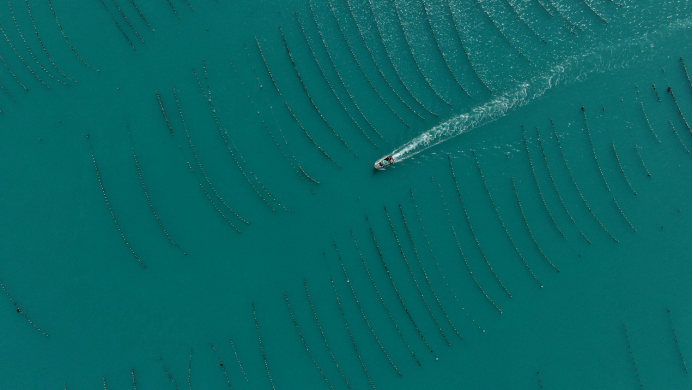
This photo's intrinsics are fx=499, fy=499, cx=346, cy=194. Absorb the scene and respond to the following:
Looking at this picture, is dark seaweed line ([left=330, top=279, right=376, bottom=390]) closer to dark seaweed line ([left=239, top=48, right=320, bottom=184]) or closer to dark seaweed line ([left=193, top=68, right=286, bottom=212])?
dark seaweed line ([left=193, top=68, right=286, bottom=212])

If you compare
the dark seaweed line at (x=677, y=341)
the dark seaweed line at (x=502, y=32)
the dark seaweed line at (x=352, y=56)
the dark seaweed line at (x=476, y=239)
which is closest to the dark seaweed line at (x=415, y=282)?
the dark seaweed line at (x=476, y=239)

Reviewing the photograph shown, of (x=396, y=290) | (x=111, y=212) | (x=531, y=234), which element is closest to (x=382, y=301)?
(x=396, y=290)

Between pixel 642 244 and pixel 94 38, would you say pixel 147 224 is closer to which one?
pixel 94 38

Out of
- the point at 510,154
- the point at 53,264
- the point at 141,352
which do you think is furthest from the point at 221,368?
the point at 510,154

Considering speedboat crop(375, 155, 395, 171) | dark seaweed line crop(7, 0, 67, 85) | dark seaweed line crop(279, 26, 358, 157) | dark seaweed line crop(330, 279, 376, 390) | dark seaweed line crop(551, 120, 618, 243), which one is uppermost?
dark seaweed line crop(7, 0, 67, 85)

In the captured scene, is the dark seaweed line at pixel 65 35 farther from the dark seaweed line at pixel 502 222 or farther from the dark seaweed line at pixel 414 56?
the dark seaweed line at pixel 502 222

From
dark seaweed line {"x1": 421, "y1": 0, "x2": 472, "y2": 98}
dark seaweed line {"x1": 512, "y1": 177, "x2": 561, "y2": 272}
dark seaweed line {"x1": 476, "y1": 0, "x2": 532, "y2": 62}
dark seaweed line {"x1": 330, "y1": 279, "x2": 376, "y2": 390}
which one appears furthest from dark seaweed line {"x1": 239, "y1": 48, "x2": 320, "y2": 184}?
dark seaweed line {"x1": 476, "y1": 0, "x2": 532, "y2": 62}

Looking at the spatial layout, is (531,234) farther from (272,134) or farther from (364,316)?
(272,134)
